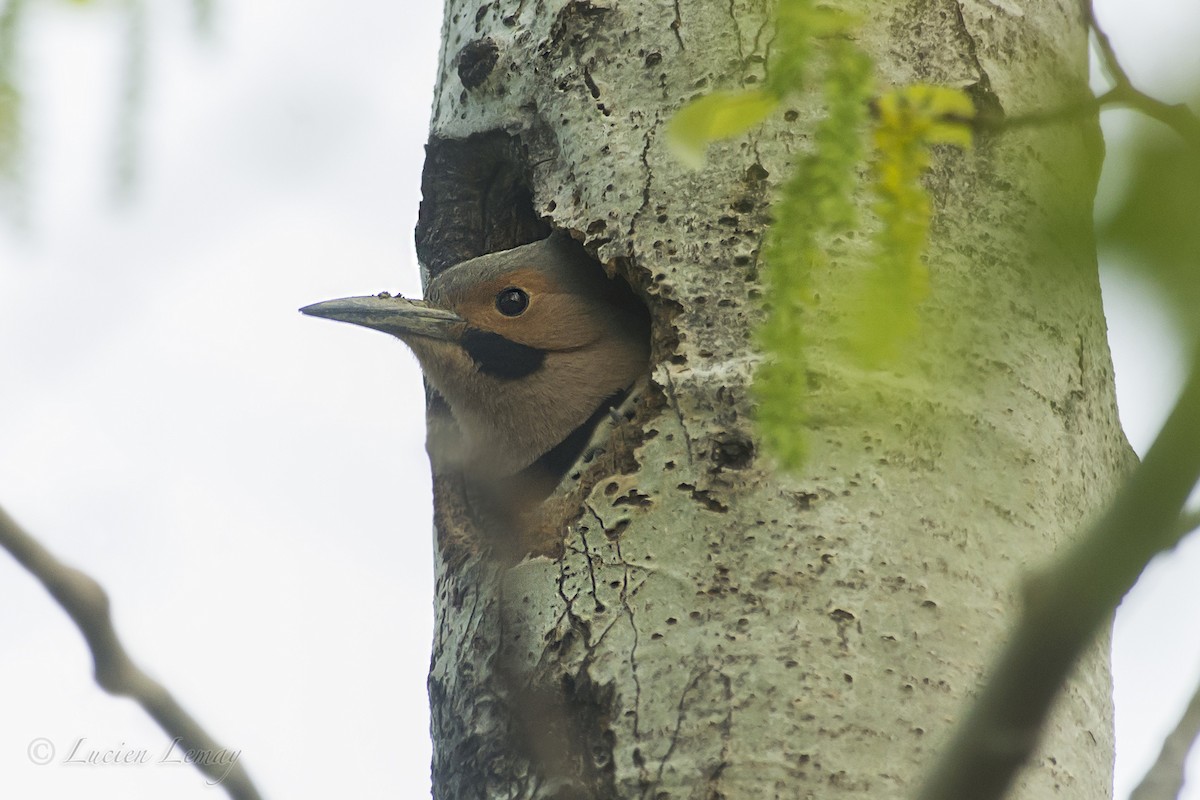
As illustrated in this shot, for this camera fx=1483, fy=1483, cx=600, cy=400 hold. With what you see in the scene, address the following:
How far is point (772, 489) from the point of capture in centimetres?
291

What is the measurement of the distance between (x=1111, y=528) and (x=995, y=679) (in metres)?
0.20

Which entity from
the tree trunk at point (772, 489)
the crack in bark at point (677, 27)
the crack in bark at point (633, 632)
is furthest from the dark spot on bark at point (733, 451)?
the crack in bark at point (677, 27)

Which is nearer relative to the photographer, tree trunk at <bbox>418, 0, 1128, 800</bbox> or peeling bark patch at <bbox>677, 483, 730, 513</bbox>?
tree trunk at <bbox>418, 0, 1128, 800</bbox>

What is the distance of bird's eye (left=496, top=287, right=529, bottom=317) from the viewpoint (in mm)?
4578

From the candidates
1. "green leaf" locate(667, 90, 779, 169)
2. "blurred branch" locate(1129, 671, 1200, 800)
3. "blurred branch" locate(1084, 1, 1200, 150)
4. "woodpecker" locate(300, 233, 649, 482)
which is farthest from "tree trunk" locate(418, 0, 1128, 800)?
"woodpecker" locate(300, 233, 649, 482)

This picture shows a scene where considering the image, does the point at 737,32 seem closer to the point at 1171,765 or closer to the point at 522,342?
the point at 522,342

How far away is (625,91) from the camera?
353 cm

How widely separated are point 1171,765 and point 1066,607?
1872 mm

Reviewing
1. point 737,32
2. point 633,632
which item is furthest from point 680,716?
point 737,32

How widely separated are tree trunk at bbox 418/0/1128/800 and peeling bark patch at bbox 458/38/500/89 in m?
0.28

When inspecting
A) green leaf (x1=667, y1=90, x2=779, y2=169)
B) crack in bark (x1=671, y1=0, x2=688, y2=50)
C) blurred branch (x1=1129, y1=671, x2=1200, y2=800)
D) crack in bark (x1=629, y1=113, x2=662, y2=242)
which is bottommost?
blurred branch (x1=1129, y1=671, x2=1200, y2=800)

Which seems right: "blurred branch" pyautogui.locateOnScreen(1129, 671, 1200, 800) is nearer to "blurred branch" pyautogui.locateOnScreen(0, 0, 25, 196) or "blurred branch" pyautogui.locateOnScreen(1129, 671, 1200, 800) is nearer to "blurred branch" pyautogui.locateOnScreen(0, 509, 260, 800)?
"blurred branch" pyautogui.locateOnScreen(0, 509, 260, 800)

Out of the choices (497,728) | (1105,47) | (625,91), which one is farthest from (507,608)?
(1105,47)

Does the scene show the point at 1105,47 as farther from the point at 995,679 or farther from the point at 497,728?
the point at 497,728
